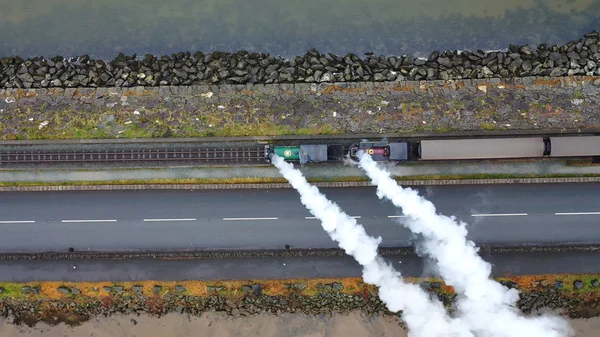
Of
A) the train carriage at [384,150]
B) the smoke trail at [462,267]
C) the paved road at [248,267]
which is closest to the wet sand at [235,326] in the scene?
the paved road at [248,267]

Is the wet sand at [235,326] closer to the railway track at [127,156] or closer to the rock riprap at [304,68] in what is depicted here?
the railway track at [127,156]

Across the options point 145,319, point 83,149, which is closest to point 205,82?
point 83,149

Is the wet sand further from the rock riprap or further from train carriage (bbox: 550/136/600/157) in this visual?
the rock riprap

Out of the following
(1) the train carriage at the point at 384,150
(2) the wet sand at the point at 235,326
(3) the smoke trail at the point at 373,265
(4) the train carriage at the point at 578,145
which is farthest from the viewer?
(2) the wet sand at the point at 235,326

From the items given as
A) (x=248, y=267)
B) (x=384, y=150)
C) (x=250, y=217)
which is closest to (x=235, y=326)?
(x=248, y=267)

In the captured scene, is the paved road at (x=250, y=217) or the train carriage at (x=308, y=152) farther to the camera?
the paved road at (x=250, y=217)

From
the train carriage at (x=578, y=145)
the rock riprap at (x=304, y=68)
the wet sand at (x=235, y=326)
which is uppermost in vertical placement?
the rock riprap at (x=304, y=68)

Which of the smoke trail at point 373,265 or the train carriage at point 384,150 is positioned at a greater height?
the train carriage at point 384,150

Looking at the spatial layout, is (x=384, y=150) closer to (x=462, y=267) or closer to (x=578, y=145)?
(x=462, y=267)
